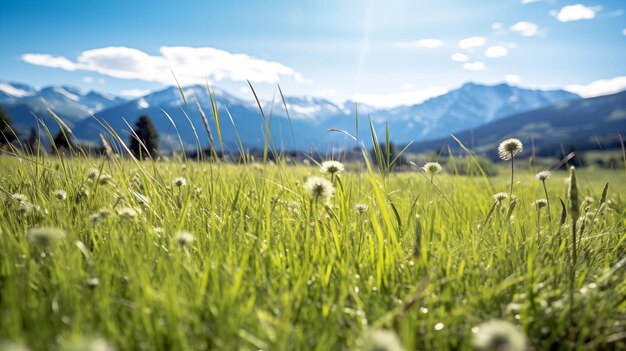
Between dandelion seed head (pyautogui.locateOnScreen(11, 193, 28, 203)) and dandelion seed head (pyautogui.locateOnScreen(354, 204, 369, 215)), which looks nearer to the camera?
dandelion seed head (pyautogui.locateOnScreen(11, 193, 28, 203))

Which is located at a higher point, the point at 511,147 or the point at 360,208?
the point at 511,147

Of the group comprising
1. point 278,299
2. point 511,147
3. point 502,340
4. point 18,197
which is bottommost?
point 278,299

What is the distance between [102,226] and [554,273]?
2.33 metres

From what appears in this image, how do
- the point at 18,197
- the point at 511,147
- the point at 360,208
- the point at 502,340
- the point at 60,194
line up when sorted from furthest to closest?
the point at 511,147 → the point at 360,208 → the point at 60,194 → the point at 18,197 → the point at 502,340

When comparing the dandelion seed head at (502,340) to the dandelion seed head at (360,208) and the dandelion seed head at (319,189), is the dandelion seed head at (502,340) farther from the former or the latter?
the dandelion seed head at (360,208)

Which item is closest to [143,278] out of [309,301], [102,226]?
[309,301]

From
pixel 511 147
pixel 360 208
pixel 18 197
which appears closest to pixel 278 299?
pixel 360 208

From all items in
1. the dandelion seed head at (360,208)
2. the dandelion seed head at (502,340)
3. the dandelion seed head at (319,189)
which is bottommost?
the dandelion seed head at (360,208)

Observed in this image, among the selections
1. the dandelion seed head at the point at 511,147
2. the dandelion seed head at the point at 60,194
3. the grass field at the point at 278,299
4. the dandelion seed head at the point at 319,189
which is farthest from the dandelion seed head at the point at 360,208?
the dandelion seed head at the point at 60,194

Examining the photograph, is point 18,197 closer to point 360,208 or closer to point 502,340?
point 360,208

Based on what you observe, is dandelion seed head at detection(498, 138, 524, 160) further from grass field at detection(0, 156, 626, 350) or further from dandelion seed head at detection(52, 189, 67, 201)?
dandelion seed head at detection(52, 189, 67, 201)

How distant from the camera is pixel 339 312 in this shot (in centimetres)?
144

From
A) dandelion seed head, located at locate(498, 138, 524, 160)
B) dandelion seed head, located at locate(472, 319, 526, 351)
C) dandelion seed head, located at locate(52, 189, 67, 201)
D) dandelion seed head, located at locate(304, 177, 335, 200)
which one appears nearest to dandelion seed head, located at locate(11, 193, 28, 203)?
dandelion seed head, located at locate(52, 189, 67, 201)

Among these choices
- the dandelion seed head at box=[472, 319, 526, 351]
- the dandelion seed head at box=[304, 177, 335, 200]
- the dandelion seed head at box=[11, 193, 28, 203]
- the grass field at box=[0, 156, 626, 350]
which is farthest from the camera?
the dandelion seed head at box=[11, 193, 28, 203]
